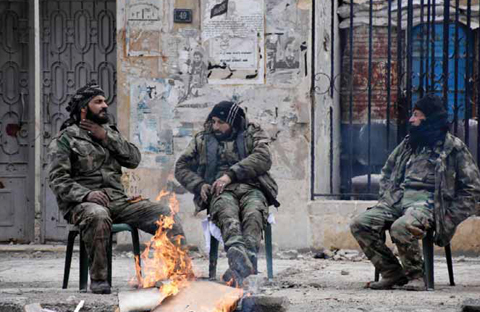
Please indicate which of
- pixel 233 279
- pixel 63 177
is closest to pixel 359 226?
pixel 233 279

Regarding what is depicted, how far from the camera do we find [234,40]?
10.1 meters

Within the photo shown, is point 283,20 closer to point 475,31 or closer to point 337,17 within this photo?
point 337,17

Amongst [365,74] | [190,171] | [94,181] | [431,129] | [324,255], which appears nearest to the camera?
[94,181]

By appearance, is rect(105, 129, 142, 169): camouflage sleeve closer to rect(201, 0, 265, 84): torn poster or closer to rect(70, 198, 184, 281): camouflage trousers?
rect(70, 198, 184, 281): camouflage trousers

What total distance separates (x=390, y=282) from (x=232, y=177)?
150 cm

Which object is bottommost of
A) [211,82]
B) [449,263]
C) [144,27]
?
[449,263]

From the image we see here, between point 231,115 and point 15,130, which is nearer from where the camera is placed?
point 231,115

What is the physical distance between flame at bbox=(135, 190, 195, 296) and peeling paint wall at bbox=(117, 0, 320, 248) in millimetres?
2519

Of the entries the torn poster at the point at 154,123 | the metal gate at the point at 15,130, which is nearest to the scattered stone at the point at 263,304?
the torn poster at the point at 154,123

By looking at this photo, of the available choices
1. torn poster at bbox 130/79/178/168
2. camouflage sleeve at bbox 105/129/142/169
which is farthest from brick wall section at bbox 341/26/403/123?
camouflage sleeve at bbox 105/129/142/169

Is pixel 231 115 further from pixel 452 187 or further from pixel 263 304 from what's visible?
pixel 263 304

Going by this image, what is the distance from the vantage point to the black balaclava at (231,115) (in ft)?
26.8

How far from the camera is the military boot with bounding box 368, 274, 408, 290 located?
24.8 ft

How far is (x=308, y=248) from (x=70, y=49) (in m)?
3.39
